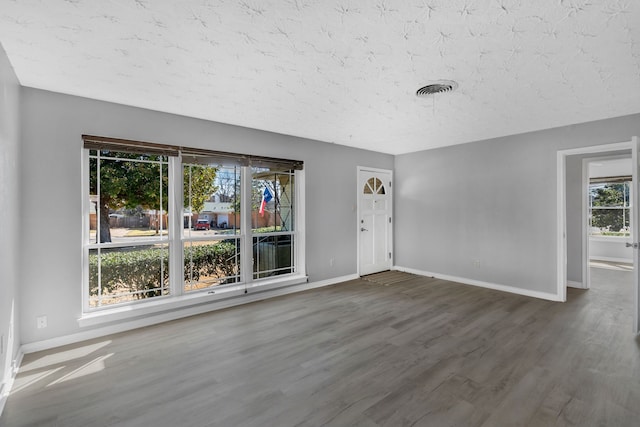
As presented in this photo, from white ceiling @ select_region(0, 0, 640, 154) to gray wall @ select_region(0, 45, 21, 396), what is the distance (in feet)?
0.89

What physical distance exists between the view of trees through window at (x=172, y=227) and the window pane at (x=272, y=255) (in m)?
0.02

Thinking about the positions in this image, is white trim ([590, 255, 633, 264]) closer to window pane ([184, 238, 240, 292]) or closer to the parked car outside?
window pane ([184, 238, 240, 292])

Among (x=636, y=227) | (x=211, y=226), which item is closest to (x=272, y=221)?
(x=211, y=226)

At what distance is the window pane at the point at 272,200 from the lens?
439 cm

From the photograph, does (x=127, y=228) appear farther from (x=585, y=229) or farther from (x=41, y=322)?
(x=585, y=229)

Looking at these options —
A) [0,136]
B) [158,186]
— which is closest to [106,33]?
[0,136]

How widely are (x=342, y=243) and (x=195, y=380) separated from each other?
341 centimetres

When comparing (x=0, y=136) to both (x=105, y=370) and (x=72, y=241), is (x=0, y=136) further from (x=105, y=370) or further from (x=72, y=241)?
(x=105, y=370)

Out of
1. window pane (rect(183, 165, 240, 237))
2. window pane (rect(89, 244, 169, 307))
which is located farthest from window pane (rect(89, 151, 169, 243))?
window pane (rect(183, 165, 240, 237))

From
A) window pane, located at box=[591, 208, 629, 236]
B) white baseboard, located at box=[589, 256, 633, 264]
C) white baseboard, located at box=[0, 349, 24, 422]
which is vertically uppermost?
window pane, located at box=[591, 208, 629, 236]

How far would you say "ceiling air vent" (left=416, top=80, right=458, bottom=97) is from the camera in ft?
8.93

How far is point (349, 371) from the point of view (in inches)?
96.7

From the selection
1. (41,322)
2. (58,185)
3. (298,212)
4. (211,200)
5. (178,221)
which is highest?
(58,185)

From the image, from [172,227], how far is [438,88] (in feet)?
10.9
